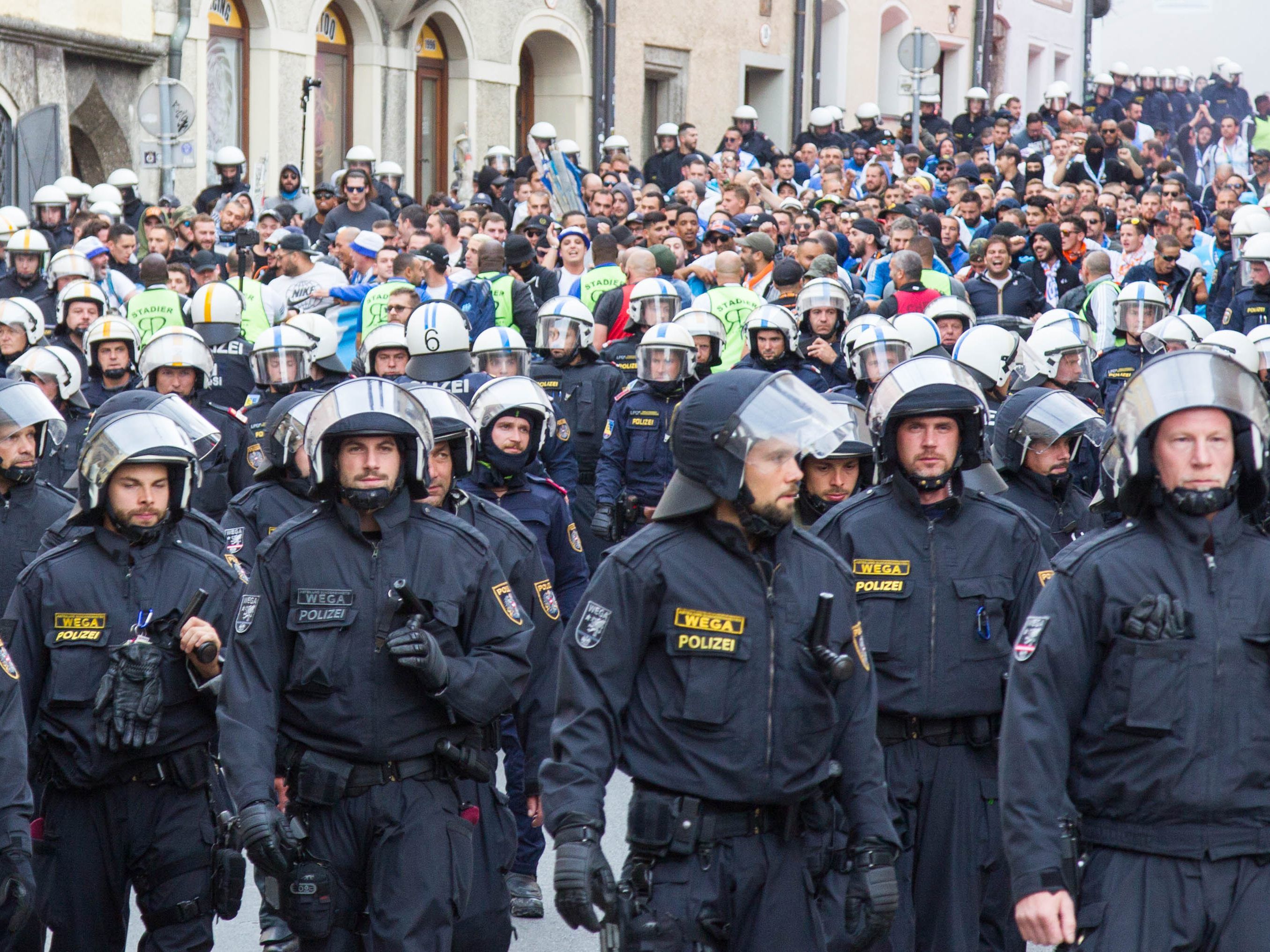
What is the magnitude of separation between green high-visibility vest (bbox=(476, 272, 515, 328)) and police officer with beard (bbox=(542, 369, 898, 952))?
923 cm

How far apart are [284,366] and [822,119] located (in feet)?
55.0

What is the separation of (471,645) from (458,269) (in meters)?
9.00

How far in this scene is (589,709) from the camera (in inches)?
180

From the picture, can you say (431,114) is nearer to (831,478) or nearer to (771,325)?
(771,325)

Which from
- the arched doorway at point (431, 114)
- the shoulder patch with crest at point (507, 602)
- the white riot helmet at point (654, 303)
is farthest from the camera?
the arched doorway at point (431, 114)

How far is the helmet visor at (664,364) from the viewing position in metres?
11.3

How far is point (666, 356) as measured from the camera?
11.3 m

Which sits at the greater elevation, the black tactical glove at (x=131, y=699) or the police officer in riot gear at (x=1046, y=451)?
the police officer in riot gear at (x=1046, y=451)

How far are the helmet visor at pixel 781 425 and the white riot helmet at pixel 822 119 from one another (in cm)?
2125

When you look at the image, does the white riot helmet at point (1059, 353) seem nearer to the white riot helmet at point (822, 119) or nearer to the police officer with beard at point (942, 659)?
the police officer with beard at point (942, 659)

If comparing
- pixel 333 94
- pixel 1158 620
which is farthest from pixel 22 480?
pixel 333 94

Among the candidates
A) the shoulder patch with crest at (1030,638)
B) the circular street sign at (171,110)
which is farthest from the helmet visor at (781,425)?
the circular street sign at (171,110)

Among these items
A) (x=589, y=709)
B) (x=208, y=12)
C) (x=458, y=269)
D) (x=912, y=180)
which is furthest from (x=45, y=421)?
(x=208, y=12)

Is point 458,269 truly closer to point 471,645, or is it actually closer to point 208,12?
point 471,645
